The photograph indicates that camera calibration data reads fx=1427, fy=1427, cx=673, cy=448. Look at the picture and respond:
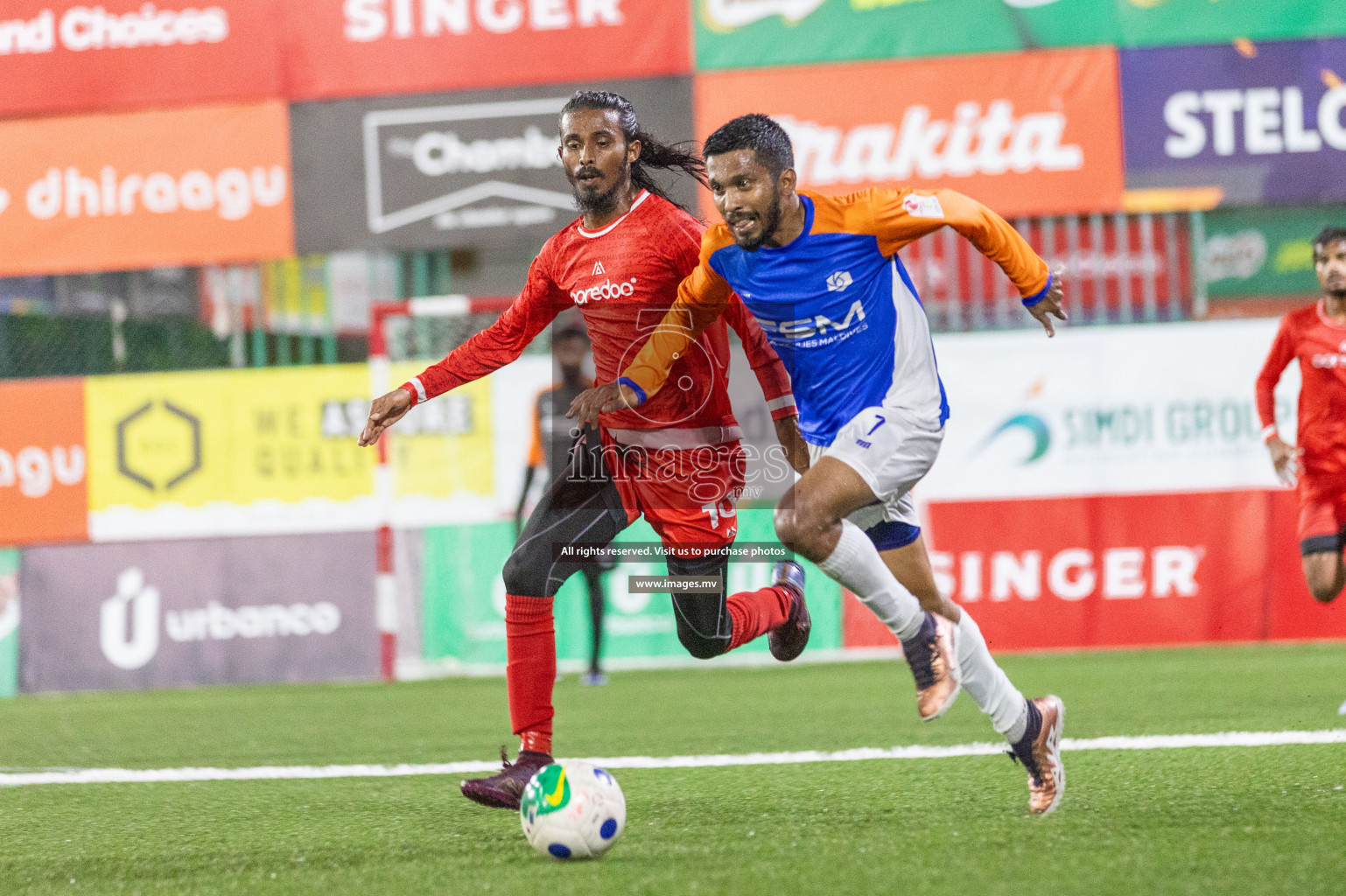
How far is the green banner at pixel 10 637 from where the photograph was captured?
9.63 metres

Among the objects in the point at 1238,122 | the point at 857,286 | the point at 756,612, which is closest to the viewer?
the point at 857,286

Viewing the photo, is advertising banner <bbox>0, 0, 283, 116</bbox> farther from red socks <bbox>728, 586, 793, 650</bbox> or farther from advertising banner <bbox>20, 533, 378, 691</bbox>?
red socks <bbox>728, 586, 793, 650</bbox>

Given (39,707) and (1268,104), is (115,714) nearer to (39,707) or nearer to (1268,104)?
(39,707)

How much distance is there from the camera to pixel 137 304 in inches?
407

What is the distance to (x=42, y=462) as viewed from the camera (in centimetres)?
992

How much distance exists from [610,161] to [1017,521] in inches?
233

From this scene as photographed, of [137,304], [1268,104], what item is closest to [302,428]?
[137,304]

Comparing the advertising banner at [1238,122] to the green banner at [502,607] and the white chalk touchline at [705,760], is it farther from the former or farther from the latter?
the white chalk touchline at [705,760]

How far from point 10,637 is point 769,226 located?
24.8ft

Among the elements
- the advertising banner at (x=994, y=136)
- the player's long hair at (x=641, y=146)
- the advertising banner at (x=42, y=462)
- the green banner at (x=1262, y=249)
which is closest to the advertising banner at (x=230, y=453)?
the advertising banner at (x=42, y=462)

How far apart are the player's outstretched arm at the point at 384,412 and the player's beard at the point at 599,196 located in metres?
0.82

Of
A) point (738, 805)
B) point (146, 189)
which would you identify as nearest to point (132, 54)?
point (146, 189)

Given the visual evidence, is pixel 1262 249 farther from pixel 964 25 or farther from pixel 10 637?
pixel 10 637

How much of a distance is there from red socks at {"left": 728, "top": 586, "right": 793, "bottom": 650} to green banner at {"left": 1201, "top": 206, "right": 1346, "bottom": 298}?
6436 mm
